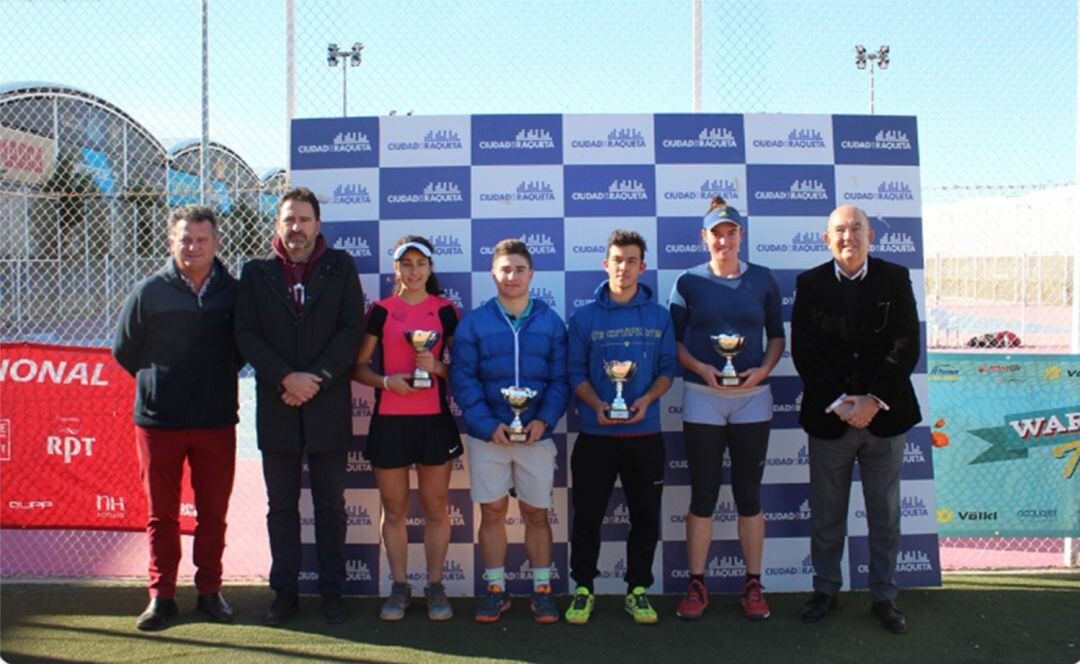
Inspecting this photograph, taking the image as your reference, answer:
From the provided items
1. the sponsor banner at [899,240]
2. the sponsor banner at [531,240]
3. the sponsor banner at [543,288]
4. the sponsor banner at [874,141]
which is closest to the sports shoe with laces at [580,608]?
the sponsor banner at [543,288]

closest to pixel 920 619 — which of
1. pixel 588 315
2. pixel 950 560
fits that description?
pixel 950 560

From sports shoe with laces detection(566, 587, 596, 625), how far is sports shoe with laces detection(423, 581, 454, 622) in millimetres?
586

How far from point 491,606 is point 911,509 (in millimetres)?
2355

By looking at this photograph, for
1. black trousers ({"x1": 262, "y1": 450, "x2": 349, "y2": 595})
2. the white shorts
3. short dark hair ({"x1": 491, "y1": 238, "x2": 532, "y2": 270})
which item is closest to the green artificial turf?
black trousers ({"x1": 262, "y1": 450, "x2": 349, "y2": 595})

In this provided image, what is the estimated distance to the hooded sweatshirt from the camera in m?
3.80

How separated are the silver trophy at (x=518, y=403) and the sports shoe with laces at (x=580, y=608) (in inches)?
32.3

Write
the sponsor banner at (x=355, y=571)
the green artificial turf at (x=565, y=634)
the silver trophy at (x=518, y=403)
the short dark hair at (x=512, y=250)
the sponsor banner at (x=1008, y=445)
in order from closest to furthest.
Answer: the green artificial turf at (x=565, y=634)
the silver trophy at (x=518, y=403)
the short dark hair at (x=512, y=250)
the sponsor banner at (x=355, y=571)
the sponsor banner at (x=1008, y=445)

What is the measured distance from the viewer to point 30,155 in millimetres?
14086

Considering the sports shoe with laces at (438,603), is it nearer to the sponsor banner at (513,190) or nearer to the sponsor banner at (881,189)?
the sponsor banner at (513,190)

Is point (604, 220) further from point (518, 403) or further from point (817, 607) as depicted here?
point (817, 607)

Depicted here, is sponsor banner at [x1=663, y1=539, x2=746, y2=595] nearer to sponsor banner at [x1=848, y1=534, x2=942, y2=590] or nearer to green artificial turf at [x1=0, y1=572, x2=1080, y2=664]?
green artificial turf at [x1=0, y1=572, x2=1080, y2=664]

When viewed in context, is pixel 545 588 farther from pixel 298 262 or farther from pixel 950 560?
pixel 950 560

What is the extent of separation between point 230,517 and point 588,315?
3.36 m

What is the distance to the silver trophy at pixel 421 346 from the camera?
375 cm
